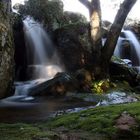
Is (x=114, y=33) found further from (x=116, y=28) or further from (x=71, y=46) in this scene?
(x=71, y=46)

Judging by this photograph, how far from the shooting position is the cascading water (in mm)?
19344

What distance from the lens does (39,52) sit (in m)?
20.2

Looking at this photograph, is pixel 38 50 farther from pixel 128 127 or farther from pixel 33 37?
pixel 128 127

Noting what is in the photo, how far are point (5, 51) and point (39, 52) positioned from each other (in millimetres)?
7072

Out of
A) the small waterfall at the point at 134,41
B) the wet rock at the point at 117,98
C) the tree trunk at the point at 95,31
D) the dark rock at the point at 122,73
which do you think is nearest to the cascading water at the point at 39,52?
the dark rock at the point at 122,73

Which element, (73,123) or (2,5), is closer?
(73,123)

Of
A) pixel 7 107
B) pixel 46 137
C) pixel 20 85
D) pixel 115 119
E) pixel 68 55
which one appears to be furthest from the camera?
pixel 68 55

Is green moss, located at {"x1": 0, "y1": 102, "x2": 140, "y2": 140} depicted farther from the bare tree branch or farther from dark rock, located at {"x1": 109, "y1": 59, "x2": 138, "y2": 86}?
dark rock, located at {"x1": 109, "y1": 59, "x2": 138, "y2": 86}

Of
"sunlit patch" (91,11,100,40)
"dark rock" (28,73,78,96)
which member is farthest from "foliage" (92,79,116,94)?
"sunlit patch" (91,11,100,40)

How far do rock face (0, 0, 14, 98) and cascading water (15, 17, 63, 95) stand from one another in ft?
17.1

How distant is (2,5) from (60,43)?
22.8 feet

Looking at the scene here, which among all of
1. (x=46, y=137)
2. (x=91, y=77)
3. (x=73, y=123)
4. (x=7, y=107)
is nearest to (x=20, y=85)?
(x=91, y=77)

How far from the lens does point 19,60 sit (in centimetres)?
1975

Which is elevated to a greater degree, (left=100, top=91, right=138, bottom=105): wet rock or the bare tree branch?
Result: the bare tree branch
